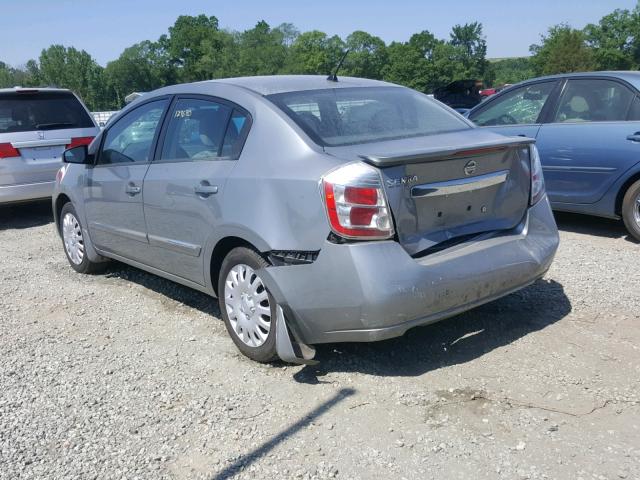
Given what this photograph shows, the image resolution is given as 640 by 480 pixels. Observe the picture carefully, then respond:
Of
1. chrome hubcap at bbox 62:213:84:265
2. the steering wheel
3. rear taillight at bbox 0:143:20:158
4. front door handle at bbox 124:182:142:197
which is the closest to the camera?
front door handle at bbox 124:182:142:197

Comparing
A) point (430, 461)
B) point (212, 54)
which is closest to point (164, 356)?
point (430, 461)

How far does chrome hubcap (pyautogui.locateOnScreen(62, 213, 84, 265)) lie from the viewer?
579cm

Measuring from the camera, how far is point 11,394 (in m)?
3.53

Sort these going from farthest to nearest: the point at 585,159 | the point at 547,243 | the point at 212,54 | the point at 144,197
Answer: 1. the point at 212,54
2. the point at 585,159
3. the point at 144,197
4. the point at 547,243

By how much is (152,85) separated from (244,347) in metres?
111

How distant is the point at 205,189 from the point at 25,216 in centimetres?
659

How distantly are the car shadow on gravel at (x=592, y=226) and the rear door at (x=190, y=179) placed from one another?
14.0 feet

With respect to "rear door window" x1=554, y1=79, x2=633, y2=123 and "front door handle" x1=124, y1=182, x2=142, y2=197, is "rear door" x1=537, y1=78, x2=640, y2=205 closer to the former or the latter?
"rear door window" x1=554, y1=79, x2=633, y2=123

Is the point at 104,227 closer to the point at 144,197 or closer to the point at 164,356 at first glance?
the point at 144,197

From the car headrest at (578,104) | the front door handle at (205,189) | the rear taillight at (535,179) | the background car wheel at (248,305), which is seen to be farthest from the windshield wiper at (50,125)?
the rear taillight at (535,179)

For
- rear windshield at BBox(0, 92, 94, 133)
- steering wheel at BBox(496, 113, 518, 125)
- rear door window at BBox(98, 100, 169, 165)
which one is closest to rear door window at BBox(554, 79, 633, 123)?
steering wheel at BBox(496, 113, 518, 125)

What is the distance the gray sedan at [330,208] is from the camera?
3.09 meters

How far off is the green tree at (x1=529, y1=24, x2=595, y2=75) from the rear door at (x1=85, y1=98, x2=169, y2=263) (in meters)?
71.7

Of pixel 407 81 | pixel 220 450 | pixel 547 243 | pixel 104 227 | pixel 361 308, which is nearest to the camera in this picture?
pixel 220 450
